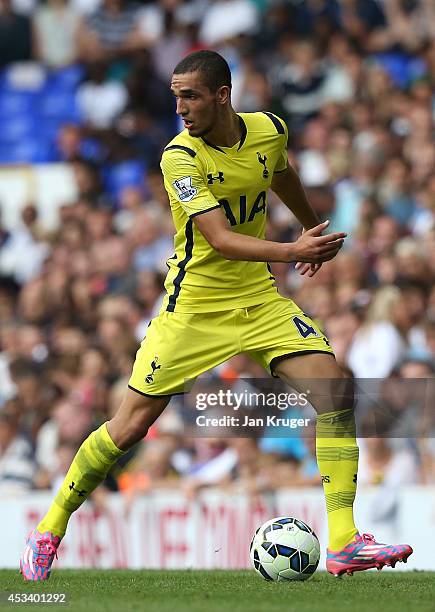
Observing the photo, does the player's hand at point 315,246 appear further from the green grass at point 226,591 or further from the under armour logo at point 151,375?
the green grass at point 226,591

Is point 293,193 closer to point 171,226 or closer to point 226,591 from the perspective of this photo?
point 226,591

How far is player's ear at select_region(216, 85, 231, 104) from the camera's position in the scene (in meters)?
6.41

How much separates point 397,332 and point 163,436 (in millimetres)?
2114

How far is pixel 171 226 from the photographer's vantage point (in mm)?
13047

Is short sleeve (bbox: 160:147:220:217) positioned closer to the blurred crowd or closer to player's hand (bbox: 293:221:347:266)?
player's hand (bbox: 293:221:347:266)

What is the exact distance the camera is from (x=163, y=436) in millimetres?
10391

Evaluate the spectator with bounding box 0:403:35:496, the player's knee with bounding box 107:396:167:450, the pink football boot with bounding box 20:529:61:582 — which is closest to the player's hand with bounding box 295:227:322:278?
the player's knee with bounding box 107:396:167:450

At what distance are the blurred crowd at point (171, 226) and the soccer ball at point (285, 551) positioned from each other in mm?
2879

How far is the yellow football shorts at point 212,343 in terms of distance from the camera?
6.53 m

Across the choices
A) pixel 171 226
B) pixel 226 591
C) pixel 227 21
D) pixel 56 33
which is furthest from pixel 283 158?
pixel 56 33

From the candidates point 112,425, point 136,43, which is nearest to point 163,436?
point 112,425

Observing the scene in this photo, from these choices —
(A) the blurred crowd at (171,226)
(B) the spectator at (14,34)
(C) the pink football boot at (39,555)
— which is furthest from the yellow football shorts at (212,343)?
(B) the spectator at (14,34)

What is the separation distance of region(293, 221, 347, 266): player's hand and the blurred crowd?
3.71 m

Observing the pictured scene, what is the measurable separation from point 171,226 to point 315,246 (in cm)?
719
